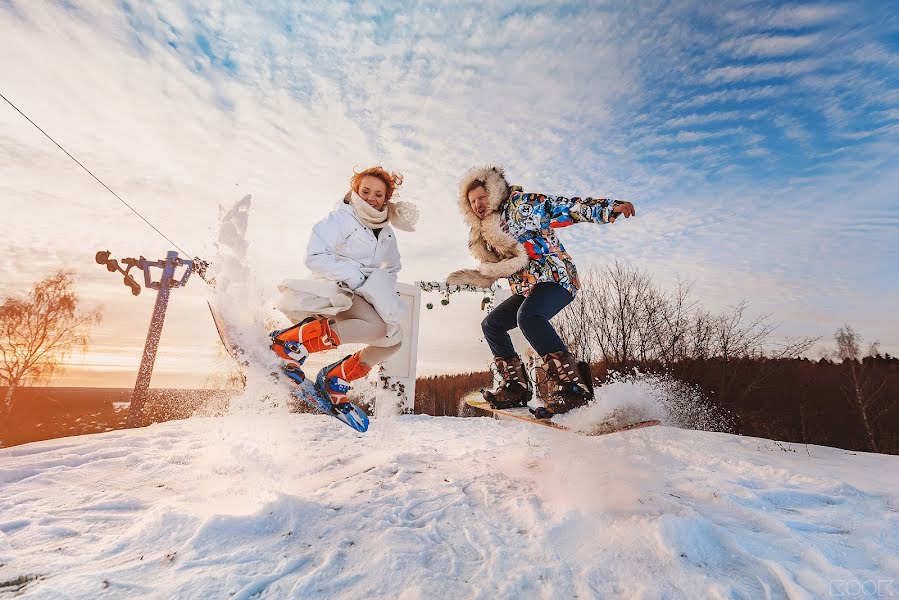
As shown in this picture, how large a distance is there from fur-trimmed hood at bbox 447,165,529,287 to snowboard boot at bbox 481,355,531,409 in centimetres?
84

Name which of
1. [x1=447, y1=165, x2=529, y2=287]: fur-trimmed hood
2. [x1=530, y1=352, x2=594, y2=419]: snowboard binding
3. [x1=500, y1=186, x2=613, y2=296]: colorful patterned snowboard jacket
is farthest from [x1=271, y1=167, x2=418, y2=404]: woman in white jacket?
[x1=530, y1=352, x2=594, y2=419]: snowboard binding

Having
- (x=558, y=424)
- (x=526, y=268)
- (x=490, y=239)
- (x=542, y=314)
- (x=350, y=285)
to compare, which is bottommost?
(x=558, y=424)

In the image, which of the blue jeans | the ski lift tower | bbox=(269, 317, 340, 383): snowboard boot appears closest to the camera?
bbox=(269, 317, 340, 383): snowboard boot

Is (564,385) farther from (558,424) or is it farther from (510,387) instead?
(510,387)

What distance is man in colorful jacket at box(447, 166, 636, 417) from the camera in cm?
344

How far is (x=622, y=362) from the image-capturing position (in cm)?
1098

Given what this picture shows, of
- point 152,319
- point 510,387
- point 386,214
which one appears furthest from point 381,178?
point 152,319

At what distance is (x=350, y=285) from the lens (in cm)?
335

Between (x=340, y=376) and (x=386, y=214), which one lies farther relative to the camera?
(x=340, y=376)

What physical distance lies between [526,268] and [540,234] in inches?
12.8

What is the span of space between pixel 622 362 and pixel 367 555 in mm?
10299

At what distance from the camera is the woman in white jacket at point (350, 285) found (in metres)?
3.32

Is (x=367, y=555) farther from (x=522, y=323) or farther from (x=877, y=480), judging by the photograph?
(x=877, y=480)

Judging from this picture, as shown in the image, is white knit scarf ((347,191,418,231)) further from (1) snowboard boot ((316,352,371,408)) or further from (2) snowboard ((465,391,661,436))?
(2) snowboard ((465,391,661,436))
